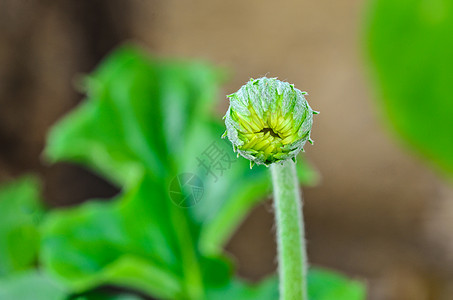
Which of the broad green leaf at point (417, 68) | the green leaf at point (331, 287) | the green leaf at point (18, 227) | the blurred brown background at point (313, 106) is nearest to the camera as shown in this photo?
the green leaf at point (331, 287)

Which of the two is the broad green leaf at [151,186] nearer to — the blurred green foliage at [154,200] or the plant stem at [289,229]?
the blurred green foliage at [154,200]

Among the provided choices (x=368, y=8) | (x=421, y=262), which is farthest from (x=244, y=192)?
(x=421, y=262)

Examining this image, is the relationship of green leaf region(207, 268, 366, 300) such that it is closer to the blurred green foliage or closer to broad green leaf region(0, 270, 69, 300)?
the blurred green foliage

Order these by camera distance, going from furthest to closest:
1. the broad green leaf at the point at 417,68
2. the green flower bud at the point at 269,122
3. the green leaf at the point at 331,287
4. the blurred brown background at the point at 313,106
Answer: the blurred brown background at the point at 313,106 → the broad green leaf at the point at 417,68 → the green leaf at the point at 331,287 → the green flower bud at the point at 269,122

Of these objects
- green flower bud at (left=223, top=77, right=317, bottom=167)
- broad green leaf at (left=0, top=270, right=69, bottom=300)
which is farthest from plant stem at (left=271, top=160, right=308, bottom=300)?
broad green leaf at (left=0, top=270, right=69, bottom=300)

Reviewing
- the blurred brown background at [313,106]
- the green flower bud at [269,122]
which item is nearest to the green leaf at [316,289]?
the green flower bud at [269,122]

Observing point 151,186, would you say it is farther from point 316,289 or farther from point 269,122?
point 269,122

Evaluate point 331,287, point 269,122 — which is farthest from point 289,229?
point 331,287
